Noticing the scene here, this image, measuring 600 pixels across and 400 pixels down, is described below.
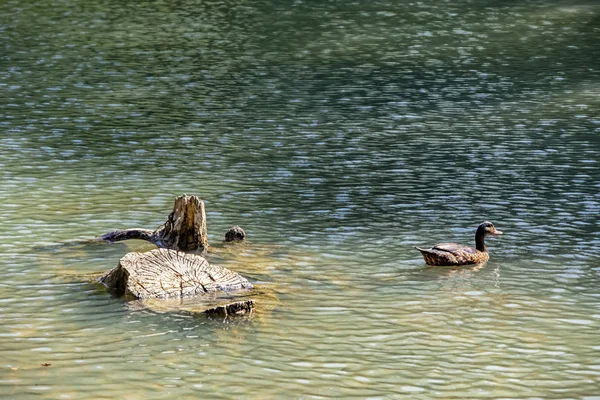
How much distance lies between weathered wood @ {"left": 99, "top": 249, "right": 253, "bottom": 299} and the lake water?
36 centimetres

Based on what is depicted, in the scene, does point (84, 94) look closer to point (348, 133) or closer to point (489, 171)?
point (348, 133)

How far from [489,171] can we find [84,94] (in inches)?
500

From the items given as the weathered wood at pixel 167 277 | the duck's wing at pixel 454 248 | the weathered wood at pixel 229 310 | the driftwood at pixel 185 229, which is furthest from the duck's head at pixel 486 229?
the weathered wood at pixel 229 310

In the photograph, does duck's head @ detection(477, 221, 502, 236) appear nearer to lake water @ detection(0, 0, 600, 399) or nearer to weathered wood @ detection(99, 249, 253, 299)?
lake water @ detection(0, 0, 600, 399)

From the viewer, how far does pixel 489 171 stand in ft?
75.6

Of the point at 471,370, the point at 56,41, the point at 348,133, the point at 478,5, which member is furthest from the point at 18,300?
the point at 478,5

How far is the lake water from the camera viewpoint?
1288cm

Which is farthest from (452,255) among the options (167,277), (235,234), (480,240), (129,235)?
(129,235)

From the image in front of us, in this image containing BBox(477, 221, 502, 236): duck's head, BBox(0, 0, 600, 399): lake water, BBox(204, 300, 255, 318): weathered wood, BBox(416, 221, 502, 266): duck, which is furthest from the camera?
BBox(477, 221, 502, 236): duck's head

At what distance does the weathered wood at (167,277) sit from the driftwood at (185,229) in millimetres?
1763

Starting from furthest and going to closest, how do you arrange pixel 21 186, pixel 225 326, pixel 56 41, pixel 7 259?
1. pixel 56 41
2. pixel 21 186
3. pixel 7 259
4. pixel 225 326

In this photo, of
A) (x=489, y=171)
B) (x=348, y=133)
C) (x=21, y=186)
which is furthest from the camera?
(x=348, y=133)

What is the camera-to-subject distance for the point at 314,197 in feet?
69.6

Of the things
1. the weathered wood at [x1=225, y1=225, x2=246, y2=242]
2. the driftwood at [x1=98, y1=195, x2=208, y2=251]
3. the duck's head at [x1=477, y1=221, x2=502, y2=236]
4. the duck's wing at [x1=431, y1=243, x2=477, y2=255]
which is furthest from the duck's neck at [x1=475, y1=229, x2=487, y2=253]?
the driftwood at [x1=98, y1=195, x2=208, y2=251]
